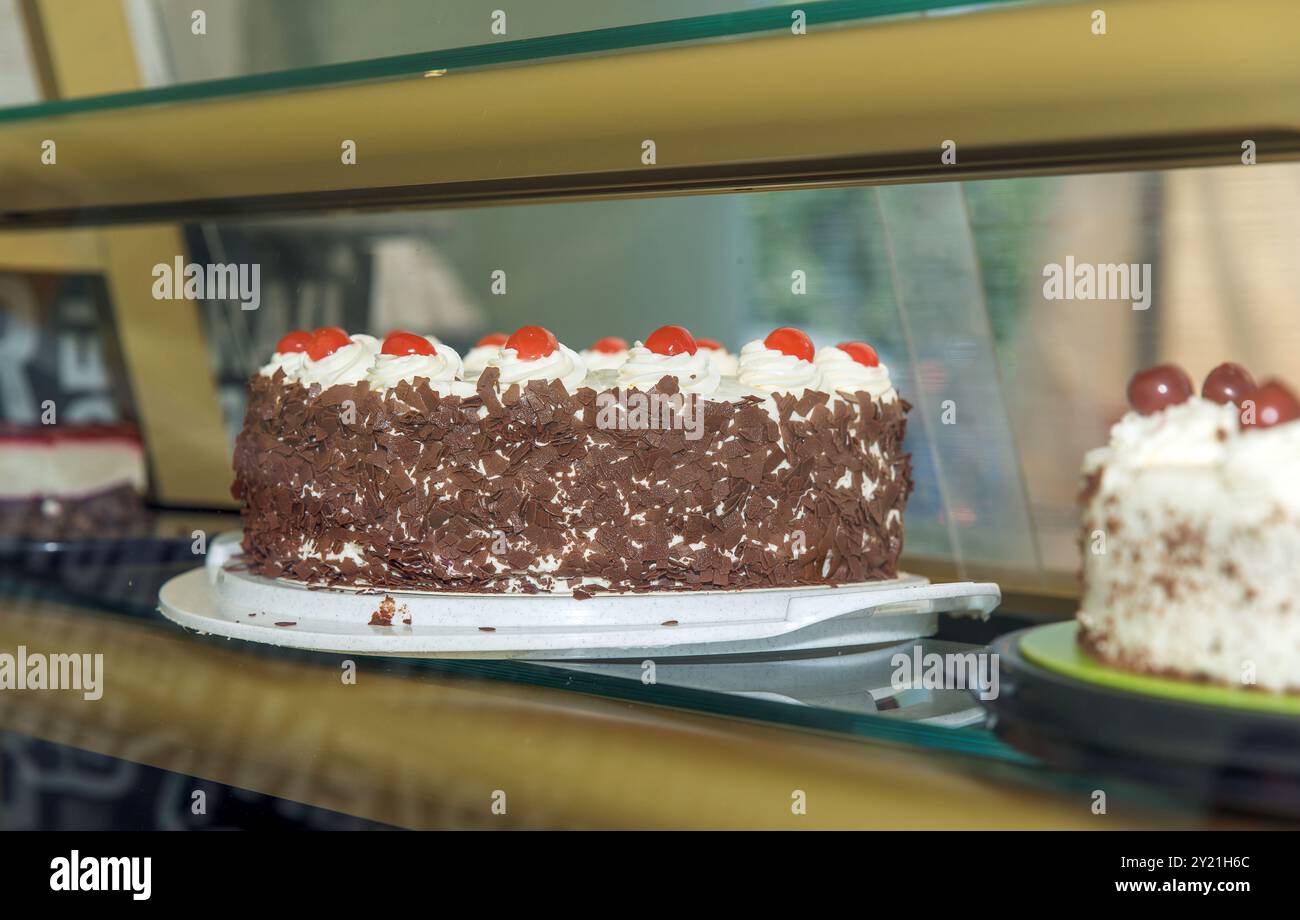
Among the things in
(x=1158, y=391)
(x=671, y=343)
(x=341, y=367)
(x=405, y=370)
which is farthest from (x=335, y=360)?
(x=1158, y=391)

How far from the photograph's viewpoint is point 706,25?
884 millimetres

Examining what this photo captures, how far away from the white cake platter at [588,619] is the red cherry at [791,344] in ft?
0.91

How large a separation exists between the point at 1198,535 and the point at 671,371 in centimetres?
58

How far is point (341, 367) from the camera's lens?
1372mm

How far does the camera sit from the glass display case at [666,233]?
750mm

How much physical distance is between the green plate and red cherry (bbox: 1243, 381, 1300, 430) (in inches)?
7.5

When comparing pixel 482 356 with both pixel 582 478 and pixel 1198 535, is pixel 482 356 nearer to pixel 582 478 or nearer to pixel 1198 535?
pixel 582 478

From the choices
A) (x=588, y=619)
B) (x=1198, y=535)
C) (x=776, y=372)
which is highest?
(x=776, y=372)

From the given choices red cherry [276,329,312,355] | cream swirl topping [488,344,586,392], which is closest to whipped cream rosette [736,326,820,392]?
cream swirl topping [488,344,586,392]

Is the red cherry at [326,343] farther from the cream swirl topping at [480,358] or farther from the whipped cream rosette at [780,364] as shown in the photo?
the whipped cream rosette at [780,364]

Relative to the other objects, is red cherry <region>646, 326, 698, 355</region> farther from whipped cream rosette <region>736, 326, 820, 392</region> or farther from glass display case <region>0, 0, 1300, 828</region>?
glass display case <region>0, 0, 1300, 828</region>
